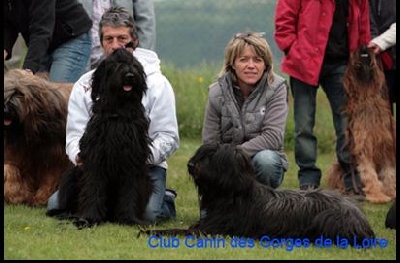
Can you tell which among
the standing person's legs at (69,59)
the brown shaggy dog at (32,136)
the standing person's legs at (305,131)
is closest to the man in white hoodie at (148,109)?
the brown shaggy dog at (32,136)

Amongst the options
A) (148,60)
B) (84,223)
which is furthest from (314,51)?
(84,223)

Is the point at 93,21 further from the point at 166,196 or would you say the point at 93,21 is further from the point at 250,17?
the point at 250,17

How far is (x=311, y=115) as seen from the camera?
8336mm

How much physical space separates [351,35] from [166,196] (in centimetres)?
223

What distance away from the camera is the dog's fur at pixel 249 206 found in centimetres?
588

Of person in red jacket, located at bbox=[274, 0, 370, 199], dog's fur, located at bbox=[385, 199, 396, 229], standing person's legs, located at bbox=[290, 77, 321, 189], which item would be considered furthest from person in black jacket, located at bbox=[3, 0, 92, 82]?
dog's fur, located at bbox=[385, 199, 396, 229]

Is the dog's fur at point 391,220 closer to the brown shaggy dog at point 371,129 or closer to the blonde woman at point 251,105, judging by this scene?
the blonde woman at point 251,105

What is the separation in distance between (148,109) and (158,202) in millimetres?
629

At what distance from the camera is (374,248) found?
18.9 feet

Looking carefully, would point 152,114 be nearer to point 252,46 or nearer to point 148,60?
point 148,60

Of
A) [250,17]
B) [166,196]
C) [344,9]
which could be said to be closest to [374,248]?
[166,196]

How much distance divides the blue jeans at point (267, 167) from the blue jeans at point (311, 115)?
5.08ft

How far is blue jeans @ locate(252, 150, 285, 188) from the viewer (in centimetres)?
673

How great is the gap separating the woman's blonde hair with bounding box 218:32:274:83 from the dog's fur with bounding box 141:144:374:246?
1106 mm
